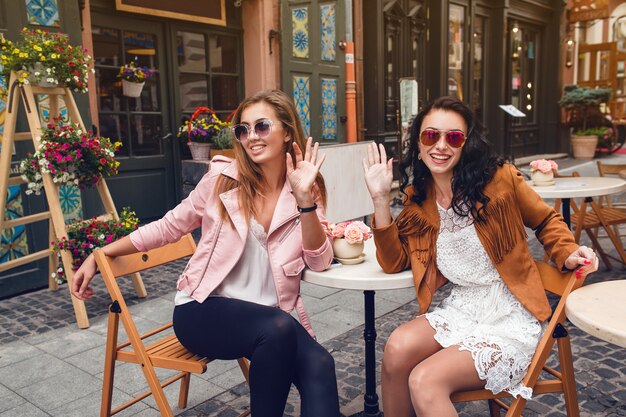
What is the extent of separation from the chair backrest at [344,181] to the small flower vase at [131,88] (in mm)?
2599

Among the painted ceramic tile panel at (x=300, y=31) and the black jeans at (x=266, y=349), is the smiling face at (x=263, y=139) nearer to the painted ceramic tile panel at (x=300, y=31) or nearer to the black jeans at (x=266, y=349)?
the black jeans at (x=266, y=349)

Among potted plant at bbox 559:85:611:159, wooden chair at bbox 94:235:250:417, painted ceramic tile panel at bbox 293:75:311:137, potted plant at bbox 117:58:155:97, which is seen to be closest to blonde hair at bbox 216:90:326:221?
wooden chair at bbox 94:235:250:417

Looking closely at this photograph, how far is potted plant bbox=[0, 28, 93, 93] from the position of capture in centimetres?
399

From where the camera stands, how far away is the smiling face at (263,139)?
2.39 m

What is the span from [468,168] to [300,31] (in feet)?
18.5

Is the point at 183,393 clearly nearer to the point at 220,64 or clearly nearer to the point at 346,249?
the point at 346,249

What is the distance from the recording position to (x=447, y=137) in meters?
2.24

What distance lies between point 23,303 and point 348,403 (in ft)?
9.67

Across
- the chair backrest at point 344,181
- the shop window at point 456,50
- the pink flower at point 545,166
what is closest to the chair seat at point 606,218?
the pink flower at point 545,166

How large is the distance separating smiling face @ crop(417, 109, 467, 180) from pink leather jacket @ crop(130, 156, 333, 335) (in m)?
0.51

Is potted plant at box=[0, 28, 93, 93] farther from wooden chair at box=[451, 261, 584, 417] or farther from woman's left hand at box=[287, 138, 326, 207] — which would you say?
wooden chair at box=[451, 261, 584, 417]

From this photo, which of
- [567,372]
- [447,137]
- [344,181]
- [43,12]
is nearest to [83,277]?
[447,137]

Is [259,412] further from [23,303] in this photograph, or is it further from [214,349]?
[23,303]

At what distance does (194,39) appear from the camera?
688 centimetres
